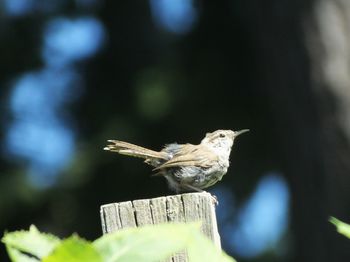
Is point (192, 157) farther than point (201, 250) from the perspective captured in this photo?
Yes

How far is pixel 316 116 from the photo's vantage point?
10266 mm

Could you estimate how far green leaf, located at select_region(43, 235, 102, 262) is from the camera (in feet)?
→ 3.94

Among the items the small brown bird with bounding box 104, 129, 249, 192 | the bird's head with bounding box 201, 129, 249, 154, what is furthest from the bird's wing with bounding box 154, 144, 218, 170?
the bird's head with bounding box 201, 129, 249, 154

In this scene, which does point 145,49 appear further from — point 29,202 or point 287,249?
point 287,249

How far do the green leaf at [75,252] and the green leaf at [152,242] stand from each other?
0.10ft

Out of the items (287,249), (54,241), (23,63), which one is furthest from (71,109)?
(54,241)

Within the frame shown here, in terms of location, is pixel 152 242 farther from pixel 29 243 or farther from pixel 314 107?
pixel 314 107

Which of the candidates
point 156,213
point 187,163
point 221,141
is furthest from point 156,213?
point 221,141

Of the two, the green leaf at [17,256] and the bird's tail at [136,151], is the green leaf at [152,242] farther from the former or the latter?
the bird's tail at [136,151]

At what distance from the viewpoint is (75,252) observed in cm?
121

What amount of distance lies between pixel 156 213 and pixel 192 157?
3.14 m

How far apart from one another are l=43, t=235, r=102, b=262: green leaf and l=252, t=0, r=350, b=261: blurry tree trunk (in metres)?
8.54

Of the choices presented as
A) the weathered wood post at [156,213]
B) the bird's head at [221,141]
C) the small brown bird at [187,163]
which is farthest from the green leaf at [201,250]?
the bird's head at [221,141]

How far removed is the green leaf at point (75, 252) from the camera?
47.3 inches
